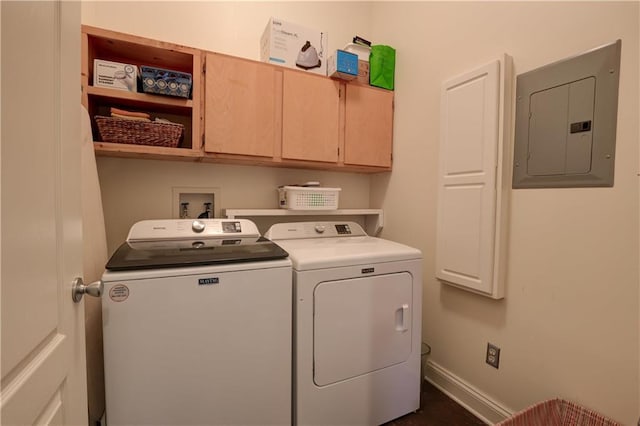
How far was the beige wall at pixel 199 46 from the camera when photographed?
1805 millimetres

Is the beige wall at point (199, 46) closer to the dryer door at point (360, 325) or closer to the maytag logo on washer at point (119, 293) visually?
the maytag logo on washer at point (119, 293)

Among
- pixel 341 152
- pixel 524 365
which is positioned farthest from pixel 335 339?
pixel 341 152

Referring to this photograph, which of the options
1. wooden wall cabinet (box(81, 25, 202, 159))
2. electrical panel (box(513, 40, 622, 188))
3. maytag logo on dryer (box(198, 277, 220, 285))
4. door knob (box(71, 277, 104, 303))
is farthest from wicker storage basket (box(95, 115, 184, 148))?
electrical panel (box(513, 40, 622, 188))

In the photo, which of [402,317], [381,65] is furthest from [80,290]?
[381,65]

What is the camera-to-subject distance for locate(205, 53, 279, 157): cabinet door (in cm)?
170

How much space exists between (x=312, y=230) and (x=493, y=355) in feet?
4.28

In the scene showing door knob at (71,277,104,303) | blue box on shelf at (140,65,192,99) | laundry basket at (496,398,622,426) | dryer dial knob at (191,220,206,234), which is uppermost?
blue box on shelf at (140,65,192,99)

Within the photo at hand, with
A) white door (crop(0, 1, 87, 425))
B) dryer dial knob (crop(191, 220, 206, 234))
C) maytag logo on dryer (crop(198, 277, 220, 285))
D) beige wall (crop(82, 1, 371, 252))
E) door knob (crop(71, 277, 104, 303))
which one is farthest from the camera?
beige wall (crop(82, 1, 371, 252))

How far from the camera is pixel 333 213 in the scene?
7.39 feet

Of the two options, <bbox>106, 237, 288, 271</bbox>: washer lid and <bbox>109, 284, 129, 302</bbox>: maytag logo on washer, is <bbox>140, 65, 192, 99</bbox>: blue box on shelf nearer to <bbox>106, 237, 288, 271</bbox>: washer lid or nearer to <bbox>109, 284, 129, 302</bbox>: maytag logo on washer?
<bbox>106, 237, 288, 271</bbox>: washer lid

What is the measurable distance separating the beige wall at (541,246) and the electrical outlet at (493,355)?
1.3 inches

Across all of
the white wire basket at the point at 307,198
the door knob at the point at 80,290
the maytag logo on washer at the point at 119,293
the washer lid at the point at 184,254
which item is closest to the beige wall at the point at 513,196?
the white wire basket at the point at 307,198

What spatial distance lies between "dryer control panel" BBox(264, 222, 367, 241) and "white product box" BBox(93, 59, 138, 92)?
1135mm

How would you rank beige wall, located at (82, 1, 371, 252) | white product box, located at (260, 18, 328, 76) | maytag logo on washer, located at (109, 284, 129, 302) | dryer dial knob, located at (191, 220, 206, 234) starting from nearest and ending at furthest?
maytag logo on washer, located at (109, 284, 129, 302)
dryer dial knob, located at (191, 220, 206, 234)
beige wall, located at (82, 1, 371, 252)
white product box, located at (260, 18, 328, 76)
